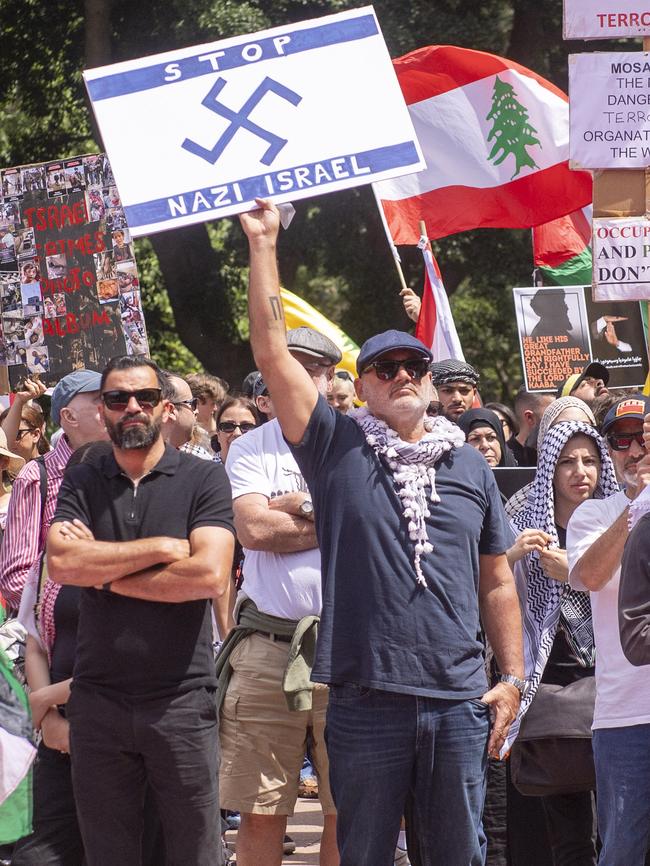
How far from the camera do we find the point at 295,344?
5.50 metres

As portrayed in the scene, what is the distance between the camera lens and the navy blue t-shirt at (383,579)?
169 inches

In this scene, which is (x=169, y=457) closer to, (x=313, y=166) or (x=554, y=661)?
(x=313, y=166)

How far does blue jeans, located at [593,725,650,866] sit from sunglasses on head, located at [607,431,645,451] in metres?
1.07

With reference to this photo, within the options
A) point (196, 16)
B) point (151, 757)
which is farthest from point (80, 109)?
point (151, 757)

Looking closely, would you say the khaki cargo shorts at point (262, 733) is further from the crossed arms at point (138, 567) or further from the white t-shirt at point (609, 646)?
the white t-shirt at point (609, 646)

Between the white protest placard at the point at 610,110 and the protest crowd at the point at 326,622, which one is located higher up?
the white protest placard at the point at 610,110

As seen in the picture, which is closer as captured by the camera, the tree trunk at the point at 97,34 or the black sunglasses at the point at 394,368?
the black sunglasses at the point at 394,368

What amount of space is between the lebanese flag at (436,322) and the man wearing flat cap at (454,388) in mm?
1039

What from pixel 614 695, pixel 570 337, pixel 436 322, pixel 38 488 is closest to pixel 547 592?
Result: pixel 614 695

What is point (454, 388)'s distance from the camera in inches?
307

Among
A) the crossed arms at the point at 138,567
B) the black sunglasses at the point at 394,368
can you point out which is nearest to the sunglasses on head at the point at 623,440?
the black sunglasses at the point at 394,368

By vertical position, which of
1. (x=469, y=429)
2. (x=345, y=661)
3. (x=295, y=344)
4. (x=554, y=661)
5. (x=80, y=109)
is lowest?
(x=554, y=661)

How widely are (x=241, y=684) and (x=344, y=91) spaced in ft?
7.17

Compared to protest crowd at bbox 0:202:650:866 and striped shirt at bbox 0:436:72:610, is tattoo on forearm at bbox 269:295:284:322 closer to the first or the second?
protest crowd at bbox 0:202:650:866
